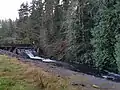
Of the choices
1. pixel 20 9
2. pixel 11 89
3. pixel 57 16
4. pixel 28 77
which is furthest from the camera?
pixel 20 9

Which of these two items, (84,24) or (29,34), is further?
(29,34)

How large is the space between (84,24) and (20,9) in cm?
2498

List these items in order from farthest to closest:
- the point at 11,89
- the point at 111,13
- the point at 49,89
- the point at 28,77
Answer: the point at 111,13 → the point at 28,77 → the point at 49,89 → the point at 11,89

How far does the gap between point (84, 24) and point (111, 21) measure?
16.7ft

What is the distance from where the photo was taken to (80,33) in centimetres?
2267

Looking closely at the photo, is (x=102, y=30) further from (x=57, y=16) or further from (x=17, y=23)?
(x=17, y=23)

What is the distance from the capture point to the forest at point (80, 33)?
18031mm

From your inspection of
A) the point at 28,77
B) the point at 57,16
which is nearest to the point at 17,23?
the point at 57,16

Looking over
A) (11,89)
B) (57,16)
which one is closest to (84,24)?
(57,16)

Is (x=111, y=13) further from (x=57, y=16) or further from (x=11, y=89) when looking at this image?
(x=57, y=16)

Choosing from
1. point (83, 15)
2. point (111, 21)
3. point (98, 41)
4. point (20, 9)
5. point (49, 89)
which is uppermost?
point (20, 9)

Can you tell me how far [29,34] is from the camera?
37719 millimetres

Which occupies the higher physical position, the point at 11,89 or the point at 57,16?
the point at 57,16

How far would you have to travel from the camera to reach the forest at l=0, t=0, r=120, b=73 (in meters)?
18.0
